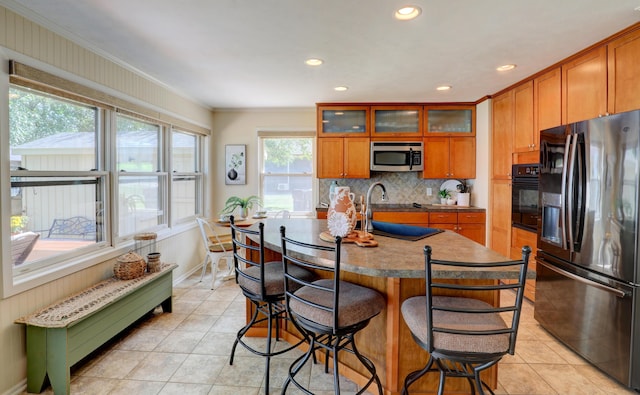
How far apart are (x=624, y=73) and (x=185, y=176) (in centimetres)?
467

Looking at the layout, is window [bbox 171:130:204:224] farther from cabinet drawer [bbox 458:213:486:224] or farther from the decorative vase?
cabinet drawer [bbox 458:213:486:224]

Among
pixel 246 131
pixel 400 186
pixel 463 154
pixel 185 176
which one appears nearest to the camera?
pixel 185 176

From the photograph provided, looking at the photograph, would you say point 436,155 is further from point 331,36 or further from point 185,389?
point 185,389

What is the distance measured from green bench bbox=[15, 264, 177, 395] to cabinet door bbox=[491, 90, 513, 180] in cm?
414

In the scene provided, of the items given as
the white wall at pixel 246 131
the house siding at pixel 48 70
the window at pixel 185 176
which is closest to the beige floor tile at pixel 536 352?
the house siding at pixel 48 70

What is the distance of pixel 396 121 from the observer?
467 cm

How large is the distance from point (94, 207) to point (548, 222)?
3.91m

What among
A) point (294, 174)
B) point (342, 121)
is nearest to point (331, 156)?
point (342, 121)

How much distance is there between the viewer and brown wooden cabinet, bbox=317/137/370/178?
183 inches

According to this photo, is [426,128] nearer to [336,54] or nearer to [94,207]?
[336,54]

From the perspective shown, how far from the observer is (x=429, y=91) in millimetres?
4031

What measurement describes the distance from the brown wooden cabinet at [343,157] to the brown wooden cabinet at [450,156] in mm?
901

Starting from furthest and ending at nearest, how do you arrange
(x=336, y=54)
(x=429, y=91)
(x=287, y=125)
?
1. (x=287, y=125)
2. (x=429, y=91)
3. (x=336, y=54)

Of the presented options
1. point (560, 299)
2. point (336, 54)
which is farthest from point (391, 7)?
point (560, 299)
